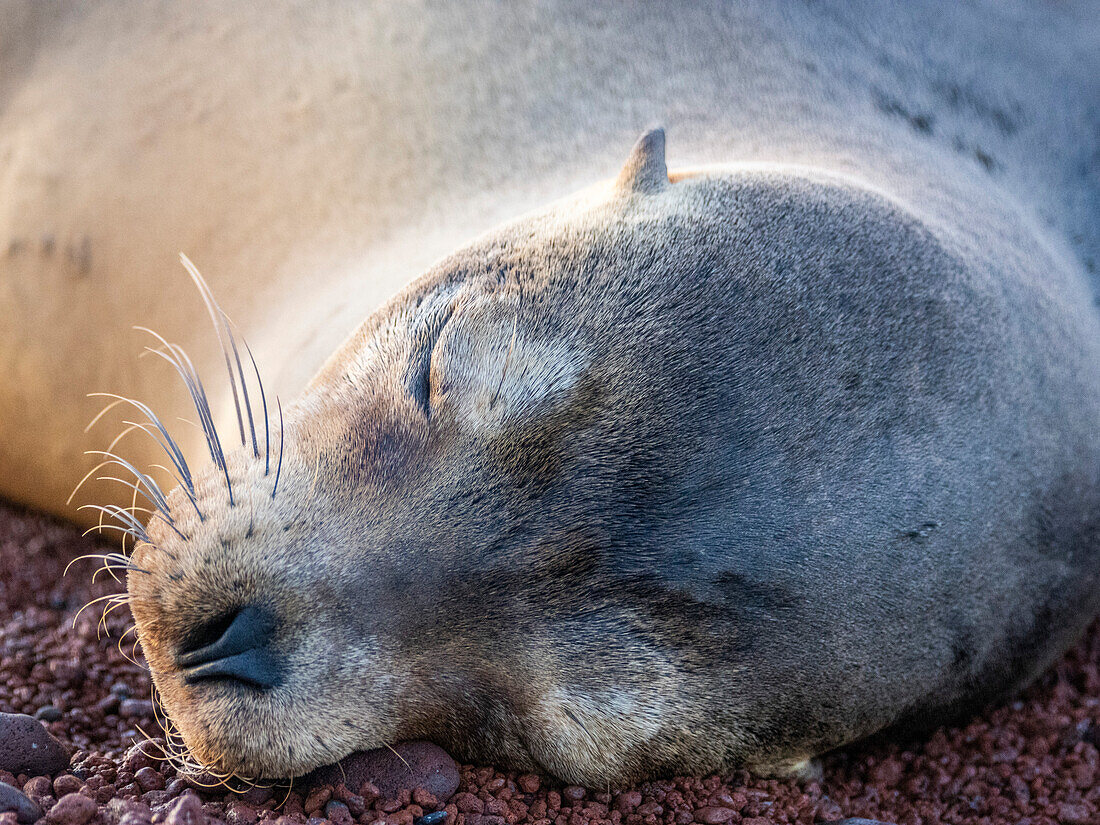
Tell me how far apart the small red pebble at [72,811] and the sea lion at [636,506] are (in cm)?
26

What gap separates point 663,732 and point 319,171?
214cm

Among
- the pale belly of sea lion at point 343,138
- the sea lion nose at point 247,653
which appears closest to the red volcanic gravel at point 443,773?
the sea lion nose at point 247,653

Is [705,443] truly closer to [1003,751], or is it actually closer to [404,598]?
[404,598]

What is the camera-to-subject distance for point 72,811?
5.74 ft

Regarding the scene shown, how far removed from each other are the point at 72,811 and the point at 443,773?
0.66 m

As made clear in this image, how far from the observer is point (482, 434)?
2.05 metres

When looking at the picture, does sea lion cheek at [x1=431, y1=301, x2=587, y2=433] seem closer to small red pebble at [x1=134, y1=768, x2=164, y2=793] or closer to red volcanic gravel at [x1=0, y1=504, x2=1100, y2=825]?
red volcanic gravel at [x1=0, y1=504, x2=1100, y2=825]

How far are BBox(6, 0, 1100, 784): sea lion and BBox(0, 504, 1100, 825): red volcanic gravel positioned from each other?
0.26ft

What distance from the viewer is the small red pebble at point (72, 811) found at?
1.74 m

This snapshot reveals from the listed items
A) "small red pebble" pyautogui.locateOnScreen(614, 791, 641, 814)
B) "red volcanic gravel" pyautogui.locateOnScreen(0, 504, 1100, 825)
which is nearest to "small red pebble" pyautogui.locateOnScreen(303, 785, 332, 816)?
"red volcanic gravel" pyautogui.locateOnScreen(0, 504, 1100, 825)

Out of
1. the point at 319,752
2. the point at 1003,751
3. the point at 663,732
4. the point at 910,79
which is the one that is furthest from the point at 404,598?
the point at 910,79

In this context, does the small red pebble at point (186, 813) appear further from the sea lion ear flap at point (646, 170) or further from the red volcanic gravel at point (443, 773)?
the sea lion ear flap at point (646, 170)

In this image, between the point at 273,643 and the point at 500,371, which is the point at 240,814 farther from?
the point at 500,371

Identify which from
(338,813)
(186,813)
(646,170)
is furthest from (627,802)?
(646,170)
